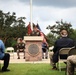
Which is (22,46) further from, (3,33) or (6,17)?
(6,17)

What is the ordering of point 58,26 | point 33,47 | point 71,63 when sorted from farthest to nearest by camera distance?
point 58,26 → point 33,47 → point 71,63

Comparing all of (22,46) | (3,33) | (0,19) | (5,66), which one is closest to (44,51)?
(22,46)

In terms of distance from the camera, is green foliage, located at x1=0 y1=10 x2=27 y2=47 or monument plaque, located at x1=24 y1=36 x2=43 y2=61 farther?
green foliage, located at x1=0 y1=10 x2=27 y2=47

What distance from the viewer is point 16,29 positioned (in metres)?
63.2

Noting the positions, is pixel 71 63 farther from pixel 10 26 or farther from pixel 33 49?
pixel 10 26

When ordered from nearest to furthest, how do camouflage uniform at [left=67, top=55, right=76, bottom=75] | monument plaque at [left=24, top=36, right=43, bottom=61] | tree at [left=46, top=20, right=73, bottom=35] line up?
camouflage uniform at [left=67, top=55, right=76, bottom=75] < monument plaque at [left=24, top=36, right=43, bottom=61] < tree at [left=46, top=20, right=73, bottom=35]

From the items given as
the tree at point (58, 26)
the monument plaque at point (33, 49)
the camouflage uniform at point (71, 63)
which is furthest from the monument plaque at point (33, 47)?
the tree at point (58, 26)

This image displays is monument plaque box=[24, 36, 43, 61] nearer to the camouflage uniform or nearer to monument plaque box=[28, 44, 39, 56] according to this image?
monument plaque box=[28, 44, 39, 56]

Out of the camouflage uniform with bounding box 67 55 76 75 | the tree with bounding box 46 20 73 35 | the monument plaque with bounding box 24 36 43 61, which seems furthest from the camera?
the tree with bounding box 46 20 73 35

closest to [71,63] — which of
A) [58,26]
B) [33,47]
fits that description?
[33,47]

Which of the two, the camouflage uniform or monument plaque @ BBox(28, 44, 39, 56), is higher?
the camouflage uniform

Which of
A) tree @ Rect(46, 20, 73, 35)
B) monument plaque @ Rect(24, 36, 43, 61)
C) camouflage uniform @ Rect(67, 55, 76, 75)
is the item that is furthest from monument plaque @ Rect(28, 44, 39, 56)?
tree @ Rect(46, 20, 73, 35)

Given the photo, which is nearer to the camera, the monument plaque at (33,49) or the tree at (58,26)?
the monument plaque at (33,49)

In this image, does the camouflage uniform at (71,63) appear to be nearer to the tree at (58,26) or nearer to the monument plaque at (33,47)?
the monument plaque at (33,47)
